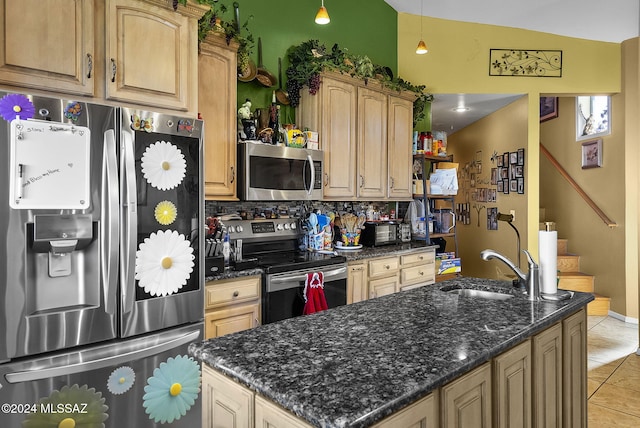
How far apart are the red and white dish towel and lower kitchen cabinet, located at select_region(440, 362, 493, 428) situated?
1765mm

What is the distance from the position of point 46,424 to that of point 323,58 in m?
3.21

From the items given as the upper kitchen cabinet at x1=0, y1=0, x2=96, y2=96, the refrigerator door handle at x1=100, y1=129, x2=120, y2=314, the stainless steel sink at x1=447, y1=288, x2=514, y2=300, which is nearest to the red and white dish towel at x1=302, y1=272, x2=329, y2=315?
the stainless steel sink at x1=447, y1=288, x2=514, y2=300

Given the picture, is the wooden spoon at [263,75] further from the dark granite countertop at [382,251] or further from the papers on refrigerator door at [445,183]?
the papers on refrigerator door at [445,183]

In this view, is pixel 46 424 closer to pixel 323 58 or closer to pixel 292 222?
pixel 292 222

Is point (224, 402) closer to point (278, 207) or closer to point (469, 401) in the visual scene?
point (469, 401)

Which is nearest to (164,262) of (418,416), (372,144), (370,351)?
(370,351)

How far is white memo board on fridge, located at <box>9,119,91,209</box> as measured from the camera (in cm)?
171

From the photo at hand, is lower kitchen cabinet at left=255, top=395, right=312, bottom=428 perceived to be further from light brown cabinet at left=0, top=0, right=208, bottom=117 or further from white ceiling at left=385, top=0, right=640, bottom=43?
white ceiling at left=385, top=0, right=640, bottom=43

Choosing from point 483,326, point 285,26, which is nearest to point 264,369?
point 483,326

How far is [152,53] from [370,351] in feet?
6.61

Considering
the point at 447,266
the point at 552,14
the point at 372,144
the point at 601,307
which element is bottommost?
the point at 601,307

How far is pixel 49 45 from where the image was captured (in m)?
1.96

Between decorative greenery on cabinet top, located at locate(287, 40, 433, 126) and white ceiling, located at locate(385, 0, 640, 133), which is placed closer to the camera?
decorative greenery on cabinet top, located at locate(287, 40, 433, 126)

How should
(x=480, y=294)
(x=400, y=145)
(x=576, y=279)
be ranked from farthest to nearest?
(x=576, y=279) → (x=400, y=145) → (x=480, y=294)
